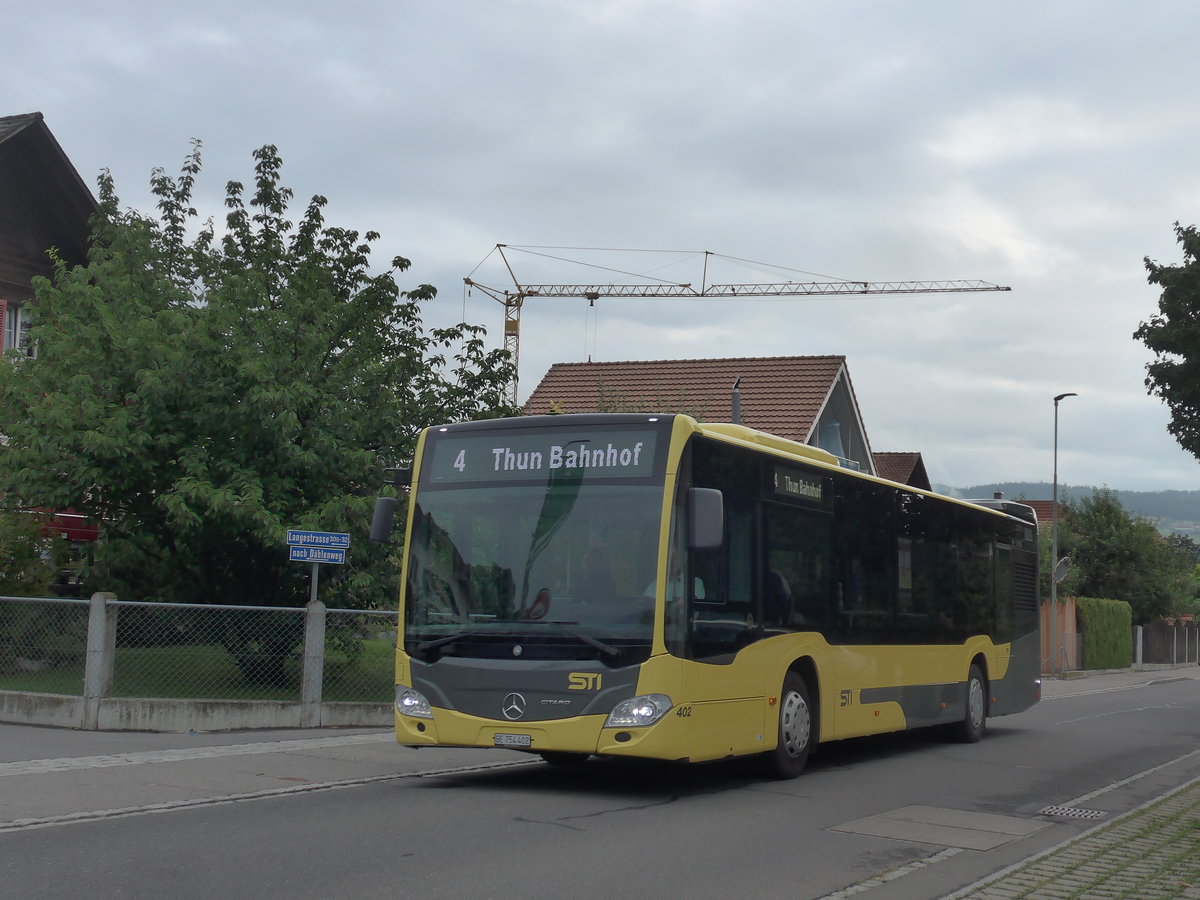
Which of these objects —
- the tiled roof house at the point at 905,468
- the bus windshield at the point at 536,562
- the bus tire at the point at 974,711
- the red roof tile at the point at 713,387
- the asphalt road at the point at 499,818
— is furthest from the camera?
the tiled roof house at the point at 905,468

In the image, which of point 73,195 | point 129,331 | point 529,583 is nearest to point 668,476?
point 529,583

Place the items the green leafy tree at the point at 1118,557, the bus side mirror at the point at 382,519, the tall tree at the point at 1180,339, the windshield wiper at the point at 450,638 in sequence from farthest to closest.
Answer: the green leafy tree at the point at 1118,557, the tall tree at the point at 1180,339, the bus side mirror at the point at 382,519, the windshield wiper at the point at 450,638

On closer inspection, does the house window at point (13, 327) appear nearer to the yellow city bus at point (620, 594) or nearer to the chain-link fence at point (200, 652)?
the chain-link fence at point (200, 652)

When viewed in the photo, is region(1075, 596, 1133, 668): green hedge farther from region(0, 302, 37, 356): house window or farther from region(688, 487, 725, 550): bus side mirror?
region(688, 487, 725, 550): bus side mirror

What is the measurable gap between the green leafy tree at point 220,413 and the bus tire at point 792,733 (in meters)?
6.94

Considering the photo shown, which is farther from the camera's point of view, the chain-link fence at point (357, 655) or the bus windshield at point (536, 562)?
the chain-link fence at point (357, 655)

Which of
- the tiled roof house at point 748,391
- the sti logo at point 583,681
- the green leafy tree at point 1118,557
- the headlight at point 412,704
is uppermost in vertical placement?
the tiled roof house at point 748,391

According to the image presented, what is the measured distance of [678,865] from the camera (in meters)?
8.16

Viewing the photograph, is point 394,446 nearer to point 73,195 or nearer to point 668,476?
point 668,476

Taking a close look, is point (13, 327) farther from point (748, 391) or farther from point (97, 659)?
point (748, 391)

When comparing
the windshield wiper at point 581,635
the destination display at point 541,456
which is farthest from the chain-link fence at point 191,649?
the windshield wiper at point 581,635

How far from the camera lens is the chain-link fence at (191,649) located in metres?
15.8

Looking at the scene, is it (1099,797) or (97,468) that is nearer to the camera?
(1099,797)

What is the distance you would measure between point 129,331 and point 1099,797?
12.4 m
